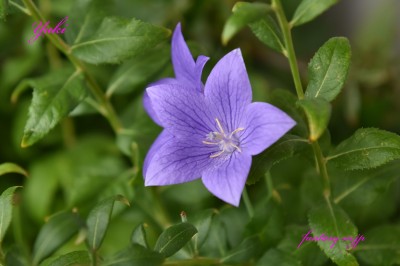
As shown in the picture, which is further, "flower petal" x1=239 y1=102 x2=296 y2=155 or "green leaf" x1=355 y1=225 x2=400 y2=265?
"green leaf" x1=355 y1=225 x2=400 y2=265

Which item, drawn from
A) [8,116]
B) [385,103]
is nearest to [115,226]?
[8,116]

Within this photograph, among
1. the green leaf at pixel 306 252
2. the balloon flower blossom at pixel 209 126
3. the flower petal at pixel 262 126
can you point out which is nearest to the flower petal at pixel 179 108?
the balloon flower blossom at pixel 209 126

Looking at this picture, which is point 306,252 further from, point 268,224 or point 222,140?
point 222,140

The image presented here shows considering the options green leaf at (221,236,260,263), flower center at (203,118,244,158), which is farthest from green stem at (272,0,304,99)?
green leaf at (221,236,260,263)

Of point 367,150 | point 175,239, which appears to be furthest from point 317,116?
point 175,239

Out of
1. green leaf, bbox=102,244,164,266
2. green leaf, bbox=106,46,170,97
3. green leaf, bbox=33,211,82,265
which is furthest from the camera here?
green leaf, bbox=106,46,170,97

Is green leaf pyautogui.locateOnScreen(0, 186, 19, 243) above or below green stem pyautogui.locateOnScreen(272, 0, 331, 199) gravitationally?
below

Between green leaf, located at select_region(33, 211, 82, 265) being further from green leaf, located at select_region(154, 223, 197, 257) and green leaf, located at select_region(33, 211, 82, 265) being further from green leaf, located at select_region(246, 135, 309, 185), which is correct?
green leaf, located at select_region(246, 135, 309, 185)

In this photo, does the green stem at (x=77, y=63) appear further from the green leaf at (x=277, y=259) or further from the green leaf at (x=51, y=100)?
the green leaf at (x=277, y=259)
